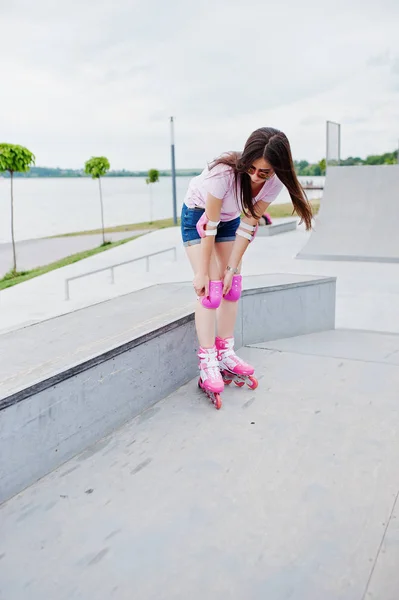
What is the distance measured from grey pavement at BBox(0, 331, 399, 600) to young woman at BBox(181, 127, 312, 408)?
0.63 feet

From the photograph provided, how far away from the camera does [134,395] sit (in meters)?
2.19

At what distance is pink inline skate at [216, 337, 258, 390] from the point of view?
247 centimetres

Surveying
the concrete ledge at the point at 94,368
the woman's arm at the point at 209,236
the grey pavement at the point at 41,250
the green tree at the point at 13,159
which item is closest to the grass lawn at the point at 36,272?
the green tree at the point at 13,159

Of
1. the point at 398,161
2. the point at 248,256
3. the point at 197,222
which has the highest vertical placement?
the point at 398,161

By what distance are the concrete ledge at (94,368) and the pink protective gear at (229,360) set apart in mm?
150

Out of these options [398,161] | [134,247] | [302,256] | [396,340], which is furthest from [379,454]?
[134,247]

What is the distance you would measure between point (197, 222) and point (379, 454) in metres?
1.17

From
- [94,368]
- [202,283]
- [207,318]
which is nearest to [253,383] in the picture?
[207,318]

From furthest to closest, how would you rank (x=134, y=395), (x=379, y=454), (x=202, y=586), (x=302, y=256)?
(x=302, y=256) < (x=134, y=395) < (x=379, y=454) < (x=202, y=586)

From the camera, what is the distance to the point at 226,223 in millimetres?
2438

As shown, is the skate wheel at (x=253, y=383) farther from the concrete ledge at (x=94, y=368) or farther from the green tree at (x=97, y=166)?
the green tree at (x=97, y=166)

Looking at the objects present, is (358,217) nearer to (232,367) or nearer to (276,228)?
(276,228)

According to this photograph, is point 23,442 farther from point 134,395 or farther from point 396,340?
point 396,340

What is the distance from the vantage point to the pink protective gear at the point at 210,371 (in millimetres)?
2279
